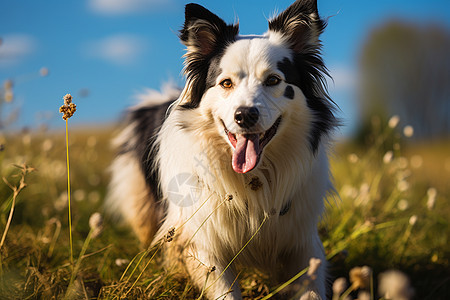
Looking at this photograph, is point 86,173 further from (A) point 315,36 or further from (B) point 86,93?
(A) point 315,36

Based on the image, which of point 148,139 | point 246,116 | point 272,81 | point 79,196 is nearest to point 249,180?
point 246,116

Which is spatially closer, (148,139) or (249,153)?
(249,153)

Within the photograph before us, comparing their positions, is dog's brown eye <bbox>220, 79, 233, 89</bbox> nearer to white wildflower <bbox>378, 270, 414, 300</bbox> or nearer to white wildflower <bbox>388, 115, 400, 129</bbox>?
white wildflower <bbox>378, 270, 414, 300</bbox>

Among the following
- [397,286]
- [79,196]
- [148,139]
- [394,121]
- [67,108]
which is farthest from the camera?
[79,196]

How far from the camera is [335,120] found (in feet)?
9.82

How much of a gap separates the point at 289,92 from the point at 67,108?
1.41 m

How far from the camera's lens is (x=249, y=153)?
8.37 feet

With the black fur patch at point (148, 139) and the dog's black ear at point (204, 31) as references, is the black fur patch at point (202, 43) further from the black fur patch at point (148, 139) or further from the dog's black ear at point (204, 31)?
the black fur patch at point (148, 139)

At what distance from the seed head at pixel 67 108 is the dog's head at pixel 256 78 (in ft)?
2.98

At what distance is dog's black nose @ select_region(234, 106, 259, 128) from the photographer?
2363 millimetres

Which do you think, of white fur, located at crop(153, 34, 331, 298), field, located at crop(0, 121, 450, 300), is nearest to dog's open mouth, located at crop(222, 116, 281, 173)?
white fur, located at crop(153, 34, 331, 298)

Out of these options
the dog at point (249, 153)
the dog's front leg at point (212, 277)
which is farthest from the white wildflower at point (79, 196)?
the dog's front leg at point (212, 277)

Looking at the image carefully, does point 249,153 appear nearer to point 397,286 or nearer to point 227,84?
point 227,84

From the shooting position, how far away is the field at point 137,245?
2375 mm
